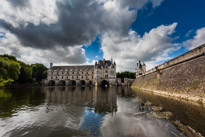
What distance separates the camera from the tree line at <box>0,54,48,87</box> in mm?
34694

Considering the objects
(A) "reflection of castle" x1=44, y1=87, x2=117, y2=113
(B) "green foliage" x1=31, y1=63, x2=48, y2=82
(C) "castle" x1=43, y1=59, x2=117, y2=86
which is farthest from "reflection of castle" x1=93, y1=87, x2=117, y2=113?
(B) "green foliage" x1=31, y1=63, x2=48, y2=82

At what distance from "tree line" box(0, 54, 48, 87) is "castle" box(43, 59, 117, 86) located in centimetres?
936

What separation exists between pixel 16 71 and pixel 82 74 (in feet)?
144

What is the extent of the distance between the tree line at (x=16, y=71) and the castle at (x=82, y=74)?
9.36 m

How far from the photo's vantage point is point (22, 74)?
60.8 metres

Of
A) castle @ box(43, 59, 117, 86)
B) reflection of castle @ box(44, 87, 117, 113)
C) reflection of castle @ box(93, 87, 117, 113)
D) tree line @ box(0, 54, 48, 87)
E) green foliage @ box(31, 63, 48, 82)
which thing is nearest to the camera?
reflection of castle @ box(93, 87, 117, 113)

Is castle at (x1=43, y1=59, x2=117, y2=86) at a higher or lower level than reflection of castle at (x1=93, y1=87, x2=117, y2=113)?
higher

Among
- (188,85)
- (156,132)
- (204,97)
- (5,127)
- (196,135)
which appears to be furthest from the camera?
(188,85)

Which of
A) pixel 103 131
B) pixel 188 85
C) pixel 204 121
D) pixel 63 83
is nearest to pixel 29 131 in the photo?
pixel 103 131

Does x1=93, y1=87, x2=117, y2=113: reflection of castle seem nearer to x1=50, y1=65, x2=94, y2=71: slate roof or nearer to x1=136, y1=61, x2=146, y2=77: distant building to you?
x1=136, y1=61, x2=146, y2=77: distant building

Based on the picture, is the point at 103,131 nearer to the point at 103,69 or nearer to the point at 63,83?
the point at 103,69

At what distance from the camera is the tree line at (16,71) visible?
3469 cm

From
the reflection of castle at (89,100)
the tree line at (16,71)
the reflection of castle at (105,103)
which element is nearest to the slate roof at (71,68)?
the tree line at (16,71)

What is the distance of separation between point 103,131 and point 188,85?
1363 centimetres
